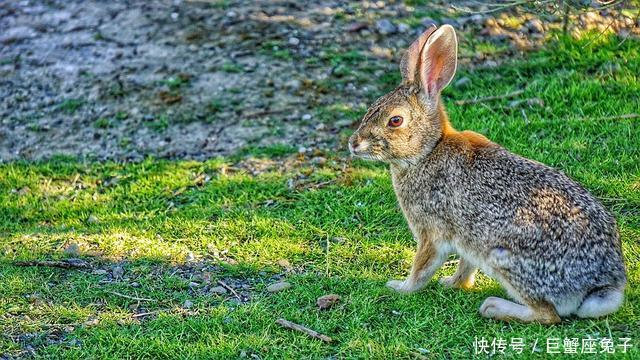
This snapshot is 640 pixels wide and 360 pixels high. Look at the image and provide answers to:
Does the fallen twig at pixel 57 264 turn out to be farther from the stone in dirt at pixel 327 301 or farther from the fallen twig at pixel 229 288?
the stone in dirt at pixel 327 301

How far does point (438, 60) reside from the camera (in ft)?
16.5

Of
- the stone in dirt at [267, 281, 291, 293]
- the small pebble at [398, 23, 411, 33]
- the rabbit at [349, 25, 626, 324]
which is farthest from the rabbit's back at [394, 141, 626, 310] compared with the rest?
the small pebble at [398, 23, 411, 33]

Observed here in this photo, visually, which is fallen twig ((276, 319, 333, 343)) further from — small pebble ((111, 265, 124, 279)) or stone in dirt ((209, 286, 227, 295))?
small pebble ((111, 265, 124, 279))

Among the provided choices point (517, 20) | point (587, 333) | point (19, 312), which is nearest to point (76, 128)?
point (19, 312)

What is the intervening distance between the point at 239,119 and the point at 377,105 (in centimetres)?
265

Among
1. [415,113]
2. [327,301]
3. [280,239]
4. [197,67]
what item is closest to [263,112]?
[197,67]

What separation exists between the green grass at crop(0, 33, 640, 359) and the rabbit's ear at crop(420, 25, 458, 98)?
1131 millimetres

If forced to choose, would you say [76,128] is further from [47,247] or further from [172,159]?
[47,247]

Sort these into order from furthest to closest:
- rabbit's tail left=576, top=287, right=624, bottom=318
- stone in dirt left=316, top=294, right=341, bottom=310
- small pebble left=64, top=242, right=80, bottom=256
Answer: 1. small pebble left=64, top=242, right=80, bottom=256
2. stone in dirt left=316, top=294, right=341, bottom=310
3. rabbit's tail left=576, top=287, right=624, bottom=318

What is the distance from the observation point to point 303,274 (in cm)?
536

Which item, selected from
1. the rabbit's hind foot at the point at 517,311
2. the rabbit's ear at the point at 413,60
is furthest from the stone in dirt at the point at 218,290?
the rabbit's ear at the point at 413,60

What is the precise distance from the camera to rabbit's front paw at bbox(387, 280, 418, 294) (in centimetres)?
499

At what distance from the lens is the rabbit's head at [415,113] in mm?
4945

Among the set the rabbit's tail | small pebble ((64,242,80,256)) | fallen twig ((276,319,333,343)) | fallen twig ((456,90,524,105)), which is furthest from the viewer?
fallen twig ((456,90,524,105))
